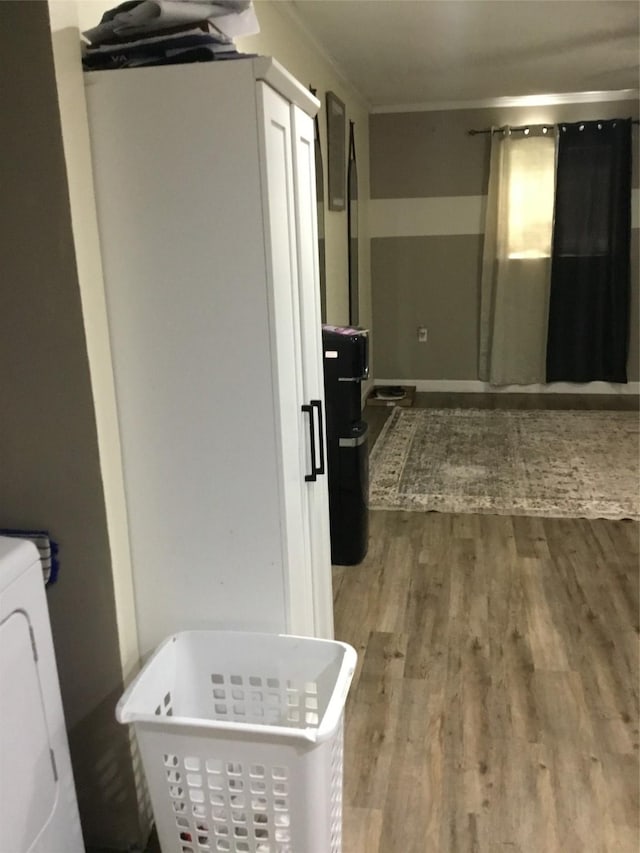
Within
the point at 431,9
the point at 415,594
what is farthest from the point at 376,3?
the point at 415,594

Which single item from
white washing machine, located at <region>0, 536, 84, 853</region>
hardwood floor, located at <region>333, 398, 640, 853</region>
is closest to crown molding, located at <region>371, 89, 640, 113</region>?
hardwood floor, located at <region>333, 398, 640, 853</region>

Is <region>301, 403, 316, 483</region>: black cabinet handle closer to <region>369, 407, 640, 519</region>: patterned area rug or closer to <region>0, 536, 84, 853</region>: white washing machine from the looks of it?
<region>0, 536, 84, 853</region>: white washing machine

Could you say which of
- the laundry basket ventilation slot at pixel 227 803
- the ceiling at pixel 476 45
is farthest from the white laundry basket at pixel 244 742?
the ceiling at pixel 476 45

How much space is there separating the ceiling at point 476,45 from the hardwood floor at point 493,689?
8.46ft

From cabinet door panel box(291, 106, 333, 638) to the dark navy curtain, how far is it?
Answer: 14.9ft

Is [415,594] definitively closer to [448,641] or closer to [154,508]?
[448,641]

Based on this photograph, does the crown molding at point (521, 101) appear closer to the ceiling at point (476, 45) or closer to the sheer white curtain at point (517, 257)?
the ceiling at point (476, 45)

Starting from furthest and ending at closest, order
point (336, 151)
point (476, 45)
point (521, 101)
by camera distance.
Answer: point (521, 101) → point (336, 151) → point (476, 45)

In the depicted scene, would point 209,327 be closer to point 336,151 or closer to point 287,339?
point 287,339

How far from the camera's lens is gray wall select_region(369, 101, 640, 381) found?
6.05m

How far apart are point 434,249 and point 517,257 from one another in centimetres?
73

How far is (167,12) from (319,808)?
1.61m

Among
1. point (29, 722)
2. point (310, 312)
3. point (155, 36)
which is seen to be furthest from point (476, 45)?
point (29, 722)

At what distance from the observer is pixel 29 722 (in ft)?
4.52
